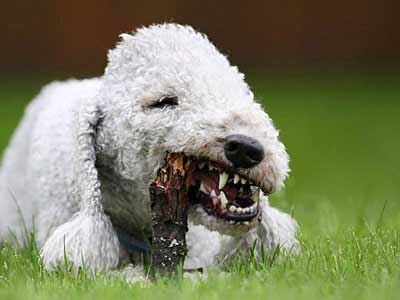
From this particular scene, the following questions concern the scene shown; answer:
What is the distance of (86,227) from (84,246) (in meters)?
0.09

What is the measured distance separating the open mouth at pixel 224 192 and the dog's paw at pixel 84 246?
0.44 metres

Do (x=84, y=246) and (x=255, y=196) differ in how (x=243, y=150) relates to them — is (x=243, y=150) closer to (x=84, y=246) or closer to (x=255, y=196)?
(x=255, y=196)

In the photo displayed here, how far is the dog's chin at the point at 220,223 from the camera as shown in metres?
4.39

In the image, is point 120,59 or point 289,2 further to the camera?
point 289,2

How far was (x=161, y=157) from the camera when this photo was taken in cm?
465

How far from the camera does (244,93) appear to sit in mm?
4652

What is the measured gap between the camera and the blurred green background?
1515cm

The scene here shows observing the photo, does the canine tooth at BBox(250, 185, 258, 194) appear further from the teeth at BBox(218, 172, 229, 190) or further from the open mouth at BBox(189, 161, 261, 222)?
the teeth at BBox(218, 172, 229, 190)

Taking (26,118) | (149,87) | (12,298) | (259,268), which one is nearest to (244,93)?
(149,87)

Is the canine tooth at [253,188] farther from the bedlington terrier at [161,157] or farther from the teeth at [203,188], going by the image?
the teeth at [203,188]

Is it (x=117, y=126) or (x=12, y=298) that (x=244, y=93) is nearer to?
(x=117, y=126)

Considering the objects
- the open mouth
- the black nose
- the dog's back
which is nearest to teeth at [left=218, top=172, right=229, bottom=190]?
the open mouth

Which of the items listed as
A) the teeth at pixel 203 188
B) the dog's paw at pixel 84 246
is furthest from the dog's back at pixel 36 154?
the teeth at pixel 203 188

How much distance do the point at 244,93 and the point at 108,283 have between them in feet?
3.26
